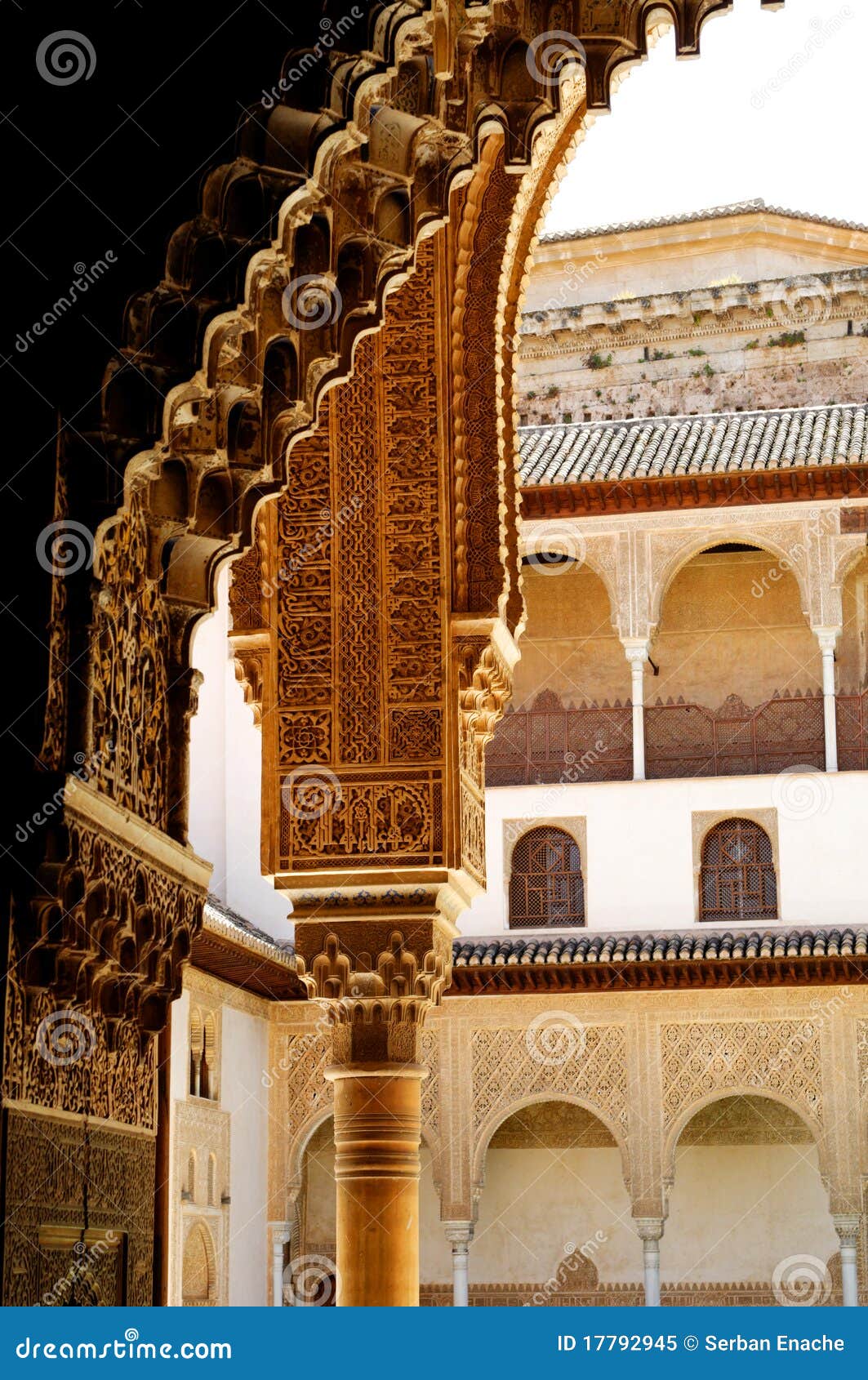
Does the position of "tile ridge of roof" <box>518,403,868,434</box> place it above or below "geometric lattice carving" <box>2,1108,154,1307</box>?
above

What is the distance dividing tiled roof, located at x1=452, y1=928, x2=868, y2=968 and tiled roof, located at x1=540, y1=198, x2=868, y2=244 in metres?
9.96

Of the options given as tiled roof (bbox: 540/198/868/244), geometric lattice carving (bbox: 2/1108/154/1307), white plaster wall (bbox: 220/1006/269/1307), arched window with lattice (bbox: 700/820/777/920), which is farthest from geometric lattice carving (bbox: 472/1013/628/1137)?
geometric lattice carving (bbox: 2/1108/154/1307)

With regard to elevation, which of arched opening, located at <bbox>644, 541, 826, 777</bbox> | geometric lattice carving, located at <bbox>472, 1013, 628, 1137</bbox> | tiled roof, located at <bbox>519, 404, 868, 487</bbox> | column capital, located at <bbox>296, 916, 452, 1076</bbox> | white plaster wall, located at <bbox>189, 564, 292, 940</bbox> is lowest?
column capital, located at <bbox>296, 916, 452, 1076</bbox>

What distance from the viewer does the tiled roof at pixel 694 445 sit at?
19.3 meters

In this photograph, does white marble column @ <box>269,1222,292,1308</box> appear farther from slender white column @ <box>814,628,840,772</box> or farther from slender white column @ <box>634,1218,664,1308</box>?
slender white column @ <box>814,628,840,772</box>

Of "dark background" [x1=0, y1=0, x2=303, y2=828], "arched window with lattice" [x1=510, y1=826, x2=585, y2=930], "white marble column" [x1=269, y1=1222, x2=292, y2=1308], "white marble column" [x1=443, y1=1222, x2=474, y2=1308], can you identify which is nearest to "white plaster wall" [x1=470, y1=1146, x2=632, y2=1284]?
"white marble column" [x1=443, y1=1222, x2=474, y2=1308]

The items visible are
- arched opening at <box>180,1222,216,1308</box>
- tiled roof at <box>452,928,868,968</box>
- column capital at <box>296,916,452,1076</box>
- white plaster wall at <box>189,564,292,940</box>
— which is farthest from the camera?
white plaster wall at <box>189,564,292,940</box>

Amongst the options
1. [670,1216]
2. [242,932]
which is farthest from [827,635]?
[242,932]

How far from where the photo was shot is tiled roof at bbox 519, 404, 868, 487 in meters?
19.3

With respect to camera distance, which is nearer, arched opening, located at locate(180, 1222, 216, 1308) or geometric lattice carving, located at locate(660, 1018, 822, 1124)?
arched opening, located at locate(180, 1222, 216, 1308)

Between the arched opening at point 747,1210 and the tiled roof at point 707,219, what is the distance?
35.4 ft

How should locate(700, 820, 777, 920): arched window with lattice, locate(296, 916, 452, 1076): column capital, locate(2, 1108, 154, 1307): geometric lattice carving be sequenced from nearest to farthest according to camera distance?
1. locate(2, 1108, 154, 1307): geometric lattice carving
2. locate(296, 916, 452, 1076): column capital
3. locate(700, 820, 777, 920): arched window with lattice

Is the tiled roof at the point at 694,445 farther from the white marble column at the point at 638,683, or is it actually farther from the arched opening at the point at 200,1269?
the arched opening at the point at 200,1269

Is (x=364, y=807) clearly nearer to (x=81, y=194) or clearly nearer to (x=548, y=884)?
(x=81, y=194)
